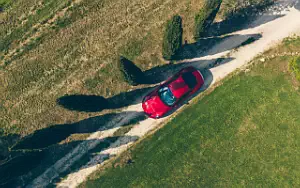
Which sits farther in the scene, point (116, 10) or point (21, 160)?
point (116, 10)

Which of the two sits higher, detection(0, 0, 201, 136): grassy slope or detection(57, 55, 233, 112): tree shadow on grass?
detection(0, 0, 201, 136): grassy slope

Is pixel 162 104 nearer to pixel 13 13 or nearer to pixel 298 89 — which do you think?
pixel 298 89

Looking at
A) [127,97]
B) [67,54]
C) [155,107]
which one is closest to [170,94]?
[155,107]

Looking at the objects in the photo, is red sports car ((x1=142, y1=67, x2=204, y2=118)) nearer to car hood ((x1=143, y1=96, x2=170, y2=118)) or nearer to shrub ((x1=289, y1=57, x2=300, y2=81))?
car hood ((x1=143, y1=96, x2=170, y2=118))

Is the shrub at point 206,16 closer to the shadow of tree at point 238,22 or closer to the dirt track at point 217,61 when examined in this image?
the shadow of tree at point 238,22

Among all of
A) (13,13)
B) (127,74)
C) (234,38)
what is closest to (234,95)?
(234,38)

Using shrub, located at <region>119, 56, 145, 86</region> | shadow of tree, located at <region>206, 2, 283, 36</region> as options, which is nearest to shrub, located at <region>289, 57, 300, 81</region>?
shadow of tree, located at <region>206, 2, 283, 36</region>

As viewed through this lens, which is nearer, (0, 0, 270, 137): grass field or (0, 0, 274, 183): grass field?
(0, 0, 274, 183): grass field
